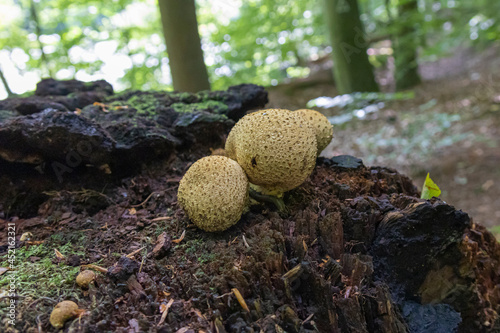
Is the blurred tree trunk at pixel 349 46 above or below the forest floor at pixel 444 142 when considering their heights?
above

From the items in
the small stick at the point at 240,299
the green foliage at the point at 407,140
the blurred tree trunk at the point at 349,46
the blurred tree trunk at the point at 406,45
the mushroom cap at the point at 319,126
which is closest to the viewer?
the small stick at the point at 240,299

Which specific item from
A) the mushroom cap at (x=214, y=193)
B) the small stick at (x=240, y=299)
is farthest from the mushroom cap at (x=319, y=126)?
the small stick at (x=240, y=299)

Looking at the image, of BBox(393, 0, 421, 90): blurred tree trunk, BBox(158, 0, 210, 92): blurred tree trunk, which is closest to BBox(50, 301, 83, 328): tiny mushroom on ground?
BBox(158, 0, 210, 92): blurred tree trunk

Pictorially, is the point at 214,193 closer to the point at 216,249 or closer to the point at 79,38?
the point at 216,249

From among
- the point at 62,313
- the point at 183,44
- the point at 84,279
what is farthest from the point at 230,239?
the point at 183,44

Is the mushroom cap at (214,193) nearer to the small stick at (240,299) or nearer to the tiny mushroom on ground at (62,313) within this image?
the small stick at (240,299)

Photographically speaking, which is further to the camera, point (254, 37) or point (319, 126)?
point (254, 37)
